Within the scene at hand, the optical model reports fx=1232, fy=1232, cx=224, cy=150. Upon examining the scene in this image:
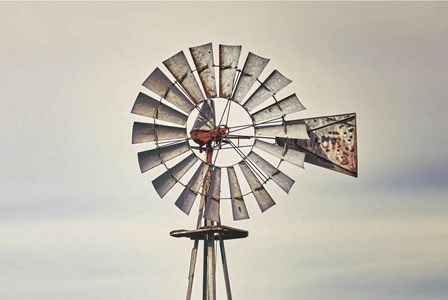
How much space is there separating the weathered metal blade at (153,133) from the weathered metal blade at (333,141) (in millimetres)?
2767

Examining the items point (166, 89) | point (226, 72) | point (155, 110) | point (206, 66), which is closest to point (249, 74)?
point (226, 72)

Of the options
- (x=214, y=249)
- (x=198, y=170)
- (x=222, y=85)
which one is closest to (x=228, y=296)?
(x=214, y=249)

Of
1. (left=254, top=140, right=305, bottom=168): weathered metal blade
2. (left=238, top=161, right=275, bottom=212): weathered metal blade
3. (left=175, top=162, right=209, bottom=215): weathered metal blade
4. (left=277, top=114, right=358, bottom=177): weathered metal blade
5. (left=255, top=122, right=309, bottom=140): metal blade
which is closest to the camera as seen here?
(left=175, top=162, right=209, bottom=215): weathered metal blade

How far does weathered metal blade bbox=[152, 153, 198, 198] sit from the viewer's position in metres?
24.0

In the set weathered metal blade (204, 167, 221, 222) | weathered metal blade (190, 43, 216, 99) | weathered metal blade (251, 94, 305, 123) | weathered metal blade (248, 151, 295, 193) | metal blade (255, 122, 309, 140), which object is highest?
weathered metal blade (190, 43, 216, 99)

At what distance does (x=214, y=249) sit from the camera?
79.9 feet

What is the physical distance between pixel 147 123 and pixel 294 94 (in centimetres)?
301

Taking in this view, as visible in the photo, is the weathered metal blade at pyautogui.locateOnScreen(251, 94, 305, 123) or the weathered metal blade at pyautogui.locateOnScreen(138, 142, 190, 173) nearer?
the weathered metal blade at pyautogui.locateOnScreen(138, 142, 190, 173)

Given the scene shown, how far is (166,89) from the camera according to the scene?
2433 centimetres

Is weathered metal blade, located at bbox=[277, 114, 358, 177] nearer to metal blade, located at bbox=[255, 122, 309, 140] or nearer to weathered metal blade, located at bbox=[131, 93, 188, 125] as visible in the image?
metal blade, located at bbox=[255, 122, 309, 140]

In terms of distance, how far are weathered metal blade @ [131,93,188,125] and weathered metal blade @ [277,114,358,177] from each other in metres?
2.80

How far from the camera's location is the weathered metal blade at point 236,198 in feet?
79.0

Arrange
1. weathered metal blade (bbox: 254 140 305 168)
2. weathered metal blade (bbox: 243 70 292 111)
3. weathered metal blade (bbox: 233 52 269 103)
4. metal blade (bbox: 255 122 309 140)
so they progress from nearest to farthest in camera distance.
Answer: weathered metal blade (bbox: 254 140 305 168) < weathered metal blade (bbox: 233 52 269 103) < weathered metal blade (bbox: 243 70 292 111) < metal blade (bbox: 255 122 309 140)

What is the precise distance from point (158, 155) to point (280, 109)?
8.63ft
